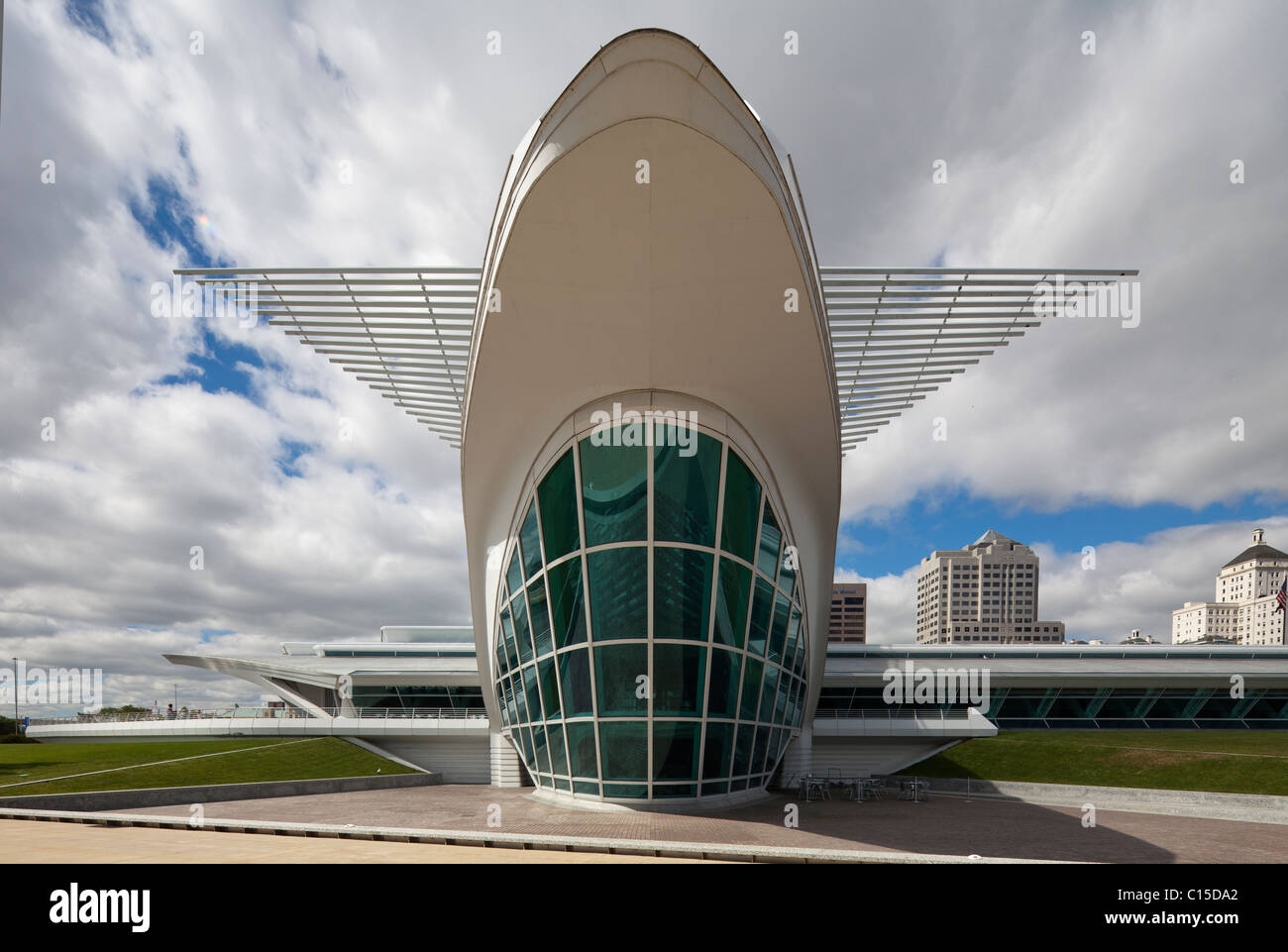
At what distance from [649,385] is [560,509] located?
13.0 feet

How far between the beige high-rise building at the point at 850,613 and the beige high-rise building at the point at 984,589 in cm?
2095

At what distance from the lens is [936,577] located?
165625mm

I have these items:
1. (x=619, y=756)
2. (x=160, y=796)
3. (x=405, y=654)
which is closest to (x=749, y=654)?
(x=619, y=756)

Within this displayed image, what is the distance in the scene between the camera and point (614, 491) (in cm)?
1856

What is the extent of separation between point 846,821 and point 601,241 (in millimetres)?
14084

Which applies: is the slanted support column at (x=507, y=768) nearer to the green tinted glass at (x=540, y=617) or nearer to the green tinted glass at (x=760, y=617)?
the green tinted glass at (x=540, y=617)

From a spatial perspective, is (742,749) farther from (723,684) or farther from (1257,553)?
(1257,553)

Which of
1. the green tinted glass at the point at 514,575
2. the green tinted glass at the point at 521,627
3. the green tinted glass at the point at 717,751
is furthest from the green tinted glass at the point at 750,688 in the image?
the green tinted glass at the point at 514,575

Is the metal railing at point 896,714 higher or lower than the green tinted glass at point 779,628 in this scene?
lower

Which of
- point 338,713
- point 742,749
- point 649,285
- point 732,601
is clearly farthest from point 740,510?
point 338,713

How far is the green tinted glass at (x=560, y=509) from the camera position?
1927 centimetres

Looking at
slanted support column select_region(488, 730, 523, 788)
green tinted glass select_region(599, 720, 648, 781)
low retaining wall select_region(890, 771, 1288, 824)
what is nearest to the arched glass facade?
green tinted glass select_region(599, 720, 648, 781)
